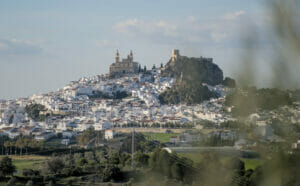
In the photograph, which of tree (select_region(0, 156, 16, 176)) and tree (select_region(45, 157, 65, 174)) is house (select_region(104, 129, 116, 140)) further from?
tree (select_region(0, 156, 16, 176))

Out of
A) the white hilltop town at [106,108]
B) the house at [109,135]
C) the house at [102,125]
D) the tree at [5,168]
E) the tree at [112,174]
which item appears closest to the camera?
the tree at [112,174]

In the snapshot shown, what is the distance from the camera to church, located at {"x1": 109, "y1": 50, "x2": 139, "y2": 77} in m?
68.8

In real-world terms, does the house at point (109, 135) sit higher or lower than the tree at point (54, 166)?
higher

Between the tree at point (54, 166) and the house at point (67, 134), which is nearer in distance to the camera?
the tree at point (54, 166)

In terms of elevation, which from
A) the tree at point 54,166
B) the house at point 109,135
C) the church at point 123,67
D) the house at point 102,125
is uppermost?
the church at point 123,67

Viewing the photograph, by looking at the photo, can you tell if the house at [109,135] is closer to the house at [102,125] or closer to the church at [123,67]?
the house at [102,125]

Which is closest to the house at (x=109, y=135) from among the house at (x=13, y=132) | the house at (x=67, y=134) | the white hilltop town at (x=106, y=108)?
the white hilltop town at (x=106, y=108)

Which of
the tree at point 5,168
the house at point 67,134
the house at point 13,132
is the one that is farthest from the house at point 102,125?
the tree at point 5,168

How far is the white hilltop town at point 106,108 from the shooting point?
4116 centimetres

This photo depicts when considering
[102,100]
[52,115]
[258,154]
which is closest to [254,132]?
[258,154]

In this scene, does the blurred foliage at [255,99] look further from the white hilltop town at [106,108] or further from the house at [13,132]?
the house at [13,132]

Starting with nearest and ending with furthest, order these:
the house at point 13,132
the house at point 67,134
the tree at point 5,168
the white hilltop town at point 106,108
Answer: the tree at point 5,168 → the house at point 67,134 → the house at point 13,132 → the white hilltop town at point 106,108

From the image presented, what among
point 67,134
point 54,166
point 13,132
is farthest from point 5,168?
point 13,132

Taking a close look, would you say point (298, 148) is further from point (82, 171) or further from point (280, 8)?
point (82, 171)
